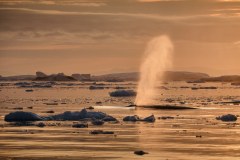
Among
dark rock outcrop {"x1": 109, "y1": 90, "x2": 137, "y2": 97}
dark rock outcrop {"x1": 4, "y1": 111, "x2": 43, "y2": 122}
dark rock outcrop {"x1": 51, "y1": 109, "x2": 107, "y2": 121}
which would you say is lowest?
dark rock outcrop {"x1": 4, "y1": 111, "x2": 43, "y2": 122}

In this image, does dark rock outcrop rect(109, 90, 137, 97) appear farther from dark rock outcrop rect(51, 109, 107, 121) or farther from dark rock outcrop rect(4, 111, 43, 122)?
dark rock outcrop rect(4, 111, 43, 122)

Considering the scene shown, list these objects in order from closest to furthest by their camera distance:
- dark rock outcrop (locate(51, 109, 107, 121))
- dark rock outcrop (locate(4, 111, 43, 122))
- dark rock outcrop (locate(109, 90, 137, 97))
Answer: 1. dark rock outcrop (locate(4, 111, 43, 122))
2. dark rock outcrop (locate(51, 109, 107, 121))
3. dark rock outcrop (locate(109, 90, 137, 97))

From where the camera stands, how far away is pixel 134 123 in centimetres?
3903

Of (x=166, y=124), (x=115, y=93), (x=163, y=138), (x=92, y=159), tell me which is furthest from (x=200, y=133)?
(x=115, y=93)

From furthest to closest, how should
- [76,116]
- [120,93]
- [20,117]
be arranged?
[120,93] < [76,116] < [20,117]

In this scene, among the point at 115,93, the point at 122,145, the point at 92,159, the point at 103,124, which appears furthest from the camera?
the point at 115,93

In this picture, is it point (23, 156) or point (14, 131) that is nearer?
point (23, 156)

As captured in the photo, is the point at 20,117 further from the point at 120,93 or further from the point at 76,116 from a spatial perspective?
the point at 120,93

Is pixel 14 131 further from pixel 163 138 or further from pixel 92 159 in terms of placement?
pixel 92 159

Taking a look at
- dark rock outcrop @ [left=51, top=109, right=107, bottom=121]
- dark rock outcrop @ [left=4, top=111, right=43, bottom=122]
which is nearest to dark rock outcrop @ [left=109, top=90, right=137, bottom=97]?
dark rock outcrop @ [left=51, top=109, right=107, bottom=121]

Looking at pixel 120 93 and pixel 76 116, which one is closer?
pixel 76 116

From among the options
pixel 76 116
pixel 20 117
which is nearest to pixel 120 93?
pixel 76 116

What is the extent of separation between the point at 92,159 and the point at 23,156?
2337 mm

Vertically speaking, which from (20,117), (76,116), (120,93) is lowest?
(20,117)
